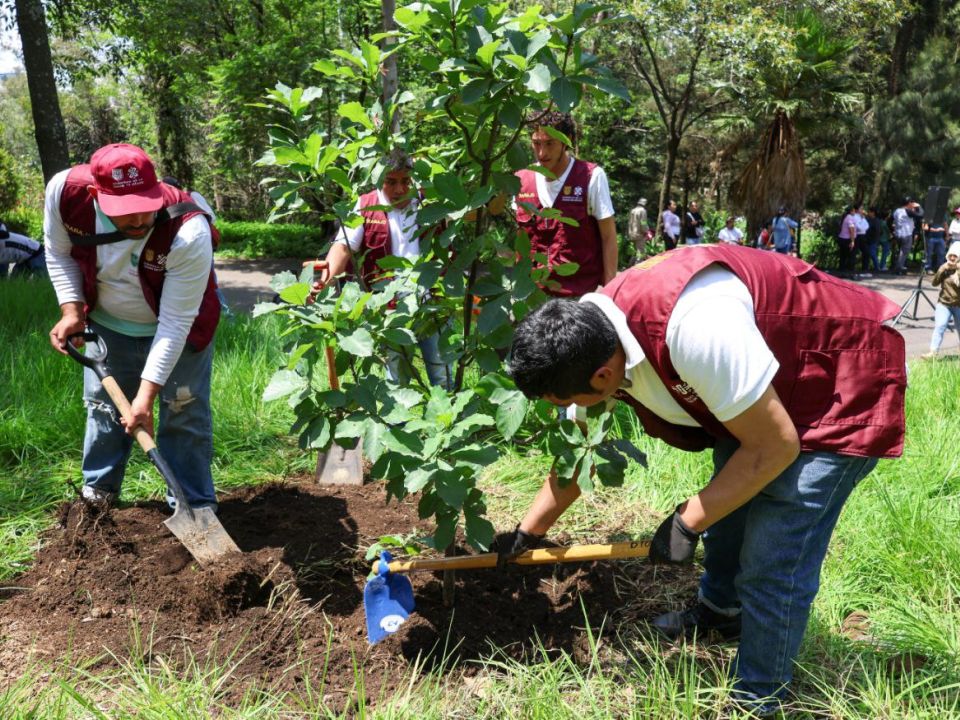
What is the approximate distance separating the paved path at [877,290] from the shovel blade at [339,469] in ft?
13.8

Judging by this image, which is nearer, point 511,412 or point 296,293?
point 511,412

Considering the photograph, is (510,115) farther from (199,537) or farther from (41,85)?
(41,85)

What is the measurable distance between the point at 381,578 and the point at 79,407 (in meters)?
2.54

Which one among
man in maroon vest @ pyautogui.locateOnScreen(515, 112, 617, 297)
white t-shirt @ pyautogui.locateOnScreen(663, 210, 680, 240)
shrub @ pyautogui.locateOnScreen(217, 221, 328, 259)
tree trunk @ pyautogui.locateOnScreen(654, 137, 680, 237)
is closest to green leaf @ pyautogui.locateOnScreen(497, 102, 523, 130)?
man in maroon vest @ pyautogui.locateOnScreen(515, 112, 617, 297)

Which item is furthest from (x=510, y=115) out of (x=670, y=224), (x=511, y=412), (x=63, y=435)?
(x=670, y=224)

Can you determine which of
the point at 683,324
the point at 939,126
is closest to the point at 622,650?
the point at 683,324

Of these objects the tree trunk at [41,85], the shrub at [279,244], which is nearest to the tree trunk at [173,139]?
the shrub at [279,244]

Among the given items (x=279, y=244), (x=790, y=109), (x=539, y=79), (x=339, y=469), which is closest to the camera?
(x=539, y=79)

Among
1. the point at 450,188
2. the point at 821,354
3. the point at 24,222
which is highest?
the point at 450,188

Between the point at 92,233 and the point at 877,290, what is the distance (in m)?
9.77

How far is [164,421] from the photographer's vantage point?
3.12 metres

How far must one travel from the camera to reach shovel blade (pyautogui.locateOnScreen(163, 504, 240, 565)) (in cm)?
283

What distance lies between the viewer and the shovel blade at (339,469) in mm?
3750

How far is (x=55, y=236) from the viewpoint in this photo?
2822 mm
